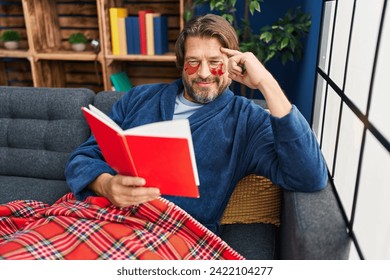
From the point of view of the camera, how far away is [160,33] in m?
2.67

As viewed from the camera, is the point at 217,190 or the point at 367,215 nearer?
the point at 367,215

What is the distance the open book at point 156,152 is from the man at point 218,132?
10 centimetres

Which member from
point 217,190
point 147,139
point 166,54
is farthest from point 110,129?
point 166,54

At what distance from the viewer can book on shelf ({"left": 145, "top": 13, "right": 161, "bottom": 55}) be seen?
2.64m

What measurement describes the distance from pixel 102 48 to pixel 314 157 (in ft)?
6.88

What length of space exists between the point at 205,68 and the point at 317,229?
2.17ft

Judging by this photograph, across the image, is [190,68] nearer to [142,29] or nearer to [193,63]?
[193,63]

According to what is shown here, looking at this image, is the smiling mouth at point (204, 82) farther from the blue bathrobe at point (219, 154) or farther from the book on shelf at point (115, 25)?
the book on shelf at point (115, 25)

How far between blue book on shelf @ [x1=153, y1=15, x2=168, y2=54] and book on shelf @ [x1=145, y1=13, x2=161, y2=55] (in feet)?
0.07

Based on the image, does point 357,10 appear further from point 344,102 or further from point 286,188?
point 286,188

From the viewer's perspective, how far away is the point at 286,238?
1.15 metres

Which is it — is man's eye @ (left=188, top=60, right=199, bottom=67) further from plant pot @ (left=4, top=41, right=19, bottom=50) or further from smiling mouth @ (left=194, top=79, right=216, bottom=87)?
plant pot @ (left=4, top=41, right=19, bottom=50)

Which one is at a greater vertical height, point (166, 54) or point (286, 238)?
point (166, 54)

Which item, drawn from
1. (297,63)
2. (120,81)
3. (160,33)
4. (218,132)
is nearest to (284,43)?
(297,63)
